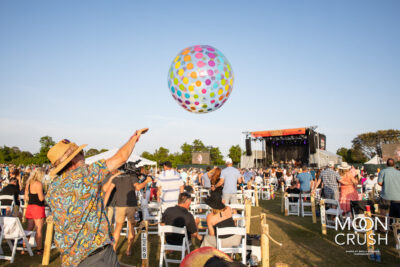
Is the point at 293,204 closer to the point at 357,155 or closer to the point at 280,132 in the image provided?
the point at 280,132

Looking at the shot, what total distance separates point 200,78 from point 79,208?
7.29ft

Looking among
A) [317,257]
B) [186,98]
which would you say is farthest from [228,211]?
[317,257]

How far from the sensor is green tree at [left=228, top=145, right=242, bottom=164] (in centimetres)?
5581

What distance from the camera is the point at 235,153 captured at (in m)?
56.3

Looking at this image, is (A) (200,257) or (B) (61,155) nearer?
(A) (200,257)

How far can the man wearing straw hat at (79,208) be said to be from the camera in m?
1.96

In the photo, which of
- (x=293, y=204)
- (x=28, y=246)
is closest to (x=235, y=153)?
(x=293, y=204)

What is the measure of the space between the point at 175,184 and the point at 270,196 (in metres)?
10.1

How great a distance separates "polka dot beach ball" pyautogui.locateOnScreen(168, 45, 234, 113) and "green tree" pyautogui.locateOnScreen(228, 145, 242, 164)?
171ft

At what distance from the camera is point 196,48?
12.6 ft

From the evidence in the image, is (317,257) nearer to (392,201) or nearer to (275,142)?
(392,201)

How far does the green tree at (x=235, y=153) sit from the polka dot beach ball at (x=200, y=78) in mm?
52008

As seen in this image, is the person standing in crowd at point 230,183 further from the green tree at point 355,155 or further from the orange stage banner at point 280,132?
the green tree at point 355,155

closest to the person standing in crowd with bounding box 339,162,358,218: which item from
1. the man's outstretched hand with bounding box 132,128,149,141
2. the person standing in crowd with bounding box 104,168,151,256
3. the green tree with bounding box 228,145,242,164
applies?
the person standing in crowd with bounding box 104,168,151,256
